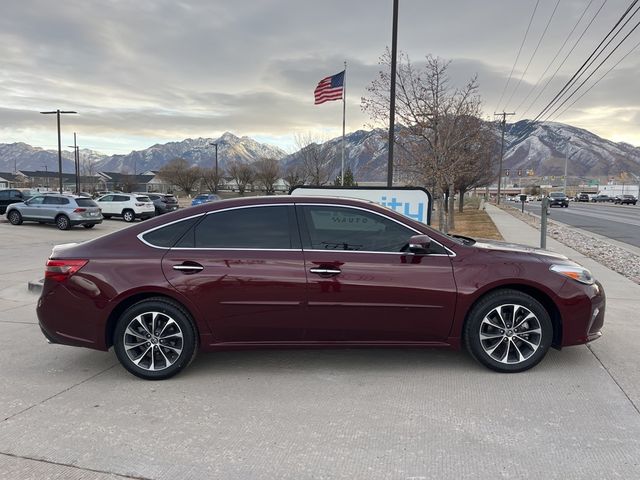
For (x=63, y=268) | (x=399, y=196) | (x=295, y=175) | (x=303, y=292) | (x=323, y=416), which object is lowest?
(x=323, y=416)

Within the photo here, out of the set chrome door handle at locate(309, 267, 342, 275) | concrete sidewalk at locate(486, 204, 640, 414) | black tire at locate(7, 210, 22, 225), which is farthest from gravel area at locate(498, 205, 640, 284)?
black tire at locate(7, 210, 22, 225)

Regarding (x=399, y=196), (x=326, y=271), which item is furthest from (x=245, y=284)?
(x=399, y=196)

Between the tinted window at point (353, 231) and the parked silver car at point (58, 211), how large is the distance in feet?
62.2

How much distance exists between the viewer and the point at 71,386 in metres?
4.09

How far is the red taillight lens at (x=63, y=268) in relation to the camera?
13.7ft

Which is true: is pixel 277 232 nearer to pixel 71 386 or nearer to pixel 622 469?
pixel 71 386

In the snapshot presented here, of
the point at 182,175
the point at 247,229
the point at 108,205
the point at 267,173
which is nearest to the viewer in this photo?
the point at 247,229

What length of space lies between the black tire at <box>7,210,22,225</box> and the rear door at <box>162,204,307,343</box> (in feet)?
68.7

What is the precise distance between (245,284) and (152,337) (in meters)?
0.93

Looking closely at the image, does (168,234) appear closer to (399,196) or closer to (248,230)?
(248,230)

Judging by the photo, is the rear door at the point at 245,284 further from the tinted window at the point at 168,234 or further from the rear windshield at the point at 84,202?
the rear windshield at the point at 84,202

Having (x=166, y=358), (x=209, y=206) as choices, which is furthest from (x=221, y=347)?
(x=209, y=206)

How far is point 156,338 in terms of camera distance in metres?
4.15

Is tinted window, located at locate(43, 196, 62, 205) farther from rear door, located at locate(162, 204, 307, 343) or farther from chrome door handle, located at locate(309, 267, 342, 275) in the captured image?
chrome door handle, located at locate(309, 267, 342, 275)
